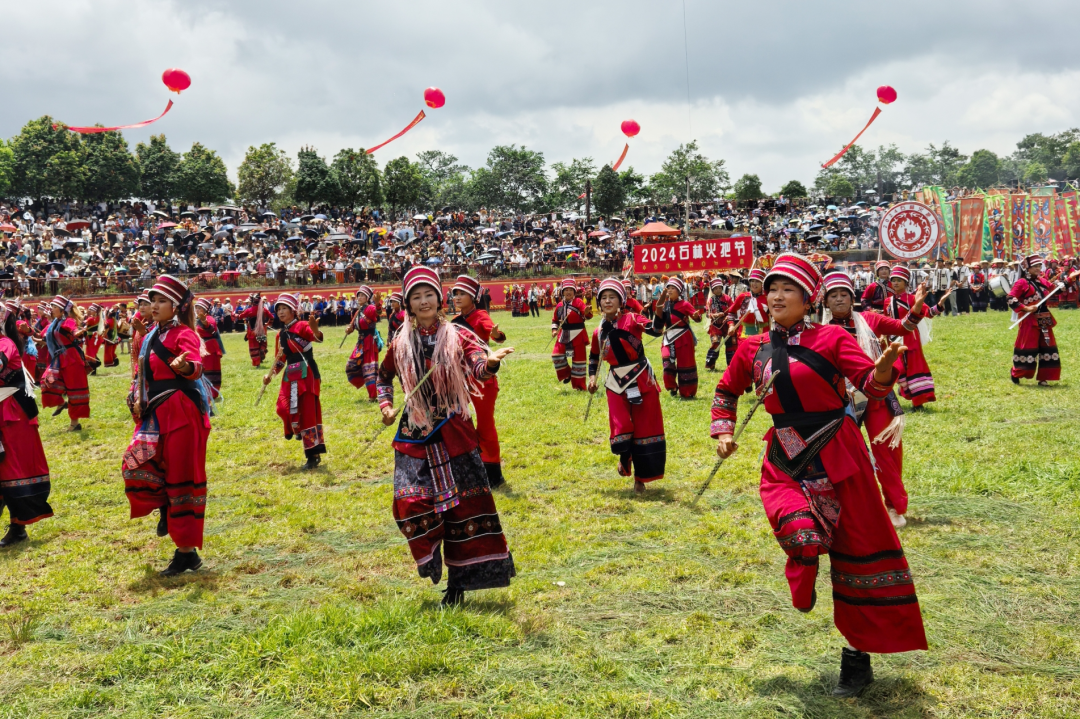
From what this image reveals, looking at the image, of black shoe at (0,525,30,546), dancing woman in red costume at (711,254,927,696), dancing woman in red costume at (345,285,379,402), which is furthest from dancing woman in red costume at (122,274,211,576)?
dancing woman in red costume at (345,285,379,402)

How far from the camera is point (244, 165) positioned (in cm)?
6222

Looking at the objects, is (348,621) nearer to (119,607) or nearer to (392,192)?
(119,607)

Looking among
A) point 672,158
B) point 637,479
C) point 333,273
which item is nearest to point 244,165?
point 333,273

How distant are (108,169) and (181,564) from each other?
193 feet

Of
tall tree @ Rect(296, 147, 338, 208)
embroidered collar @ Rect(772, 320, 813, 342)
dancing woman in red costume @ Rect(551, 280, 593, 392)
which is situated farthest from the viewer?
tall tree @ Rect(296, 147, 338, 208)

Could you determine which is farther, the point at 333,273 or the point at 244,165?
the point at 244,165

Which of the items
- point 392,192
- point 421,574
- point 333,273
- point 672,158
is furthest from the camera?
point 672,158

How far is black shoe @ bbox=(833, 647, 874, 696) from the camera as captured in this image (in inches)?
155

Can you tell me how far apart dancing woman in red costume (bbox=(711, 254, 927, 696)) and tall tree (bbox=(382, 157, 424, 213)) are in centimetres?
5205

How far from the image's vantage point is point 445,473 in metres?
5.21

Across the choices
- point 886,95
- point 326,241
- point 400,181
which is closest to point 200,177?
point 400,181

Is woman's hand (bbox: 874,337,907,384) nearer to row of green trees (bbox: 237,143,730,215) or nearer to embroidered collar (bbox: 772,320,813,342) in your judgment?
embroidered collar (bbox: 772,320,813,342)

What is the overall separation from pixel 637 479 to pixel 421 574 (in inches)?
131

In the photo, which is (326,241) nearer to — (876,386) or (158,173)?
(158,173)
